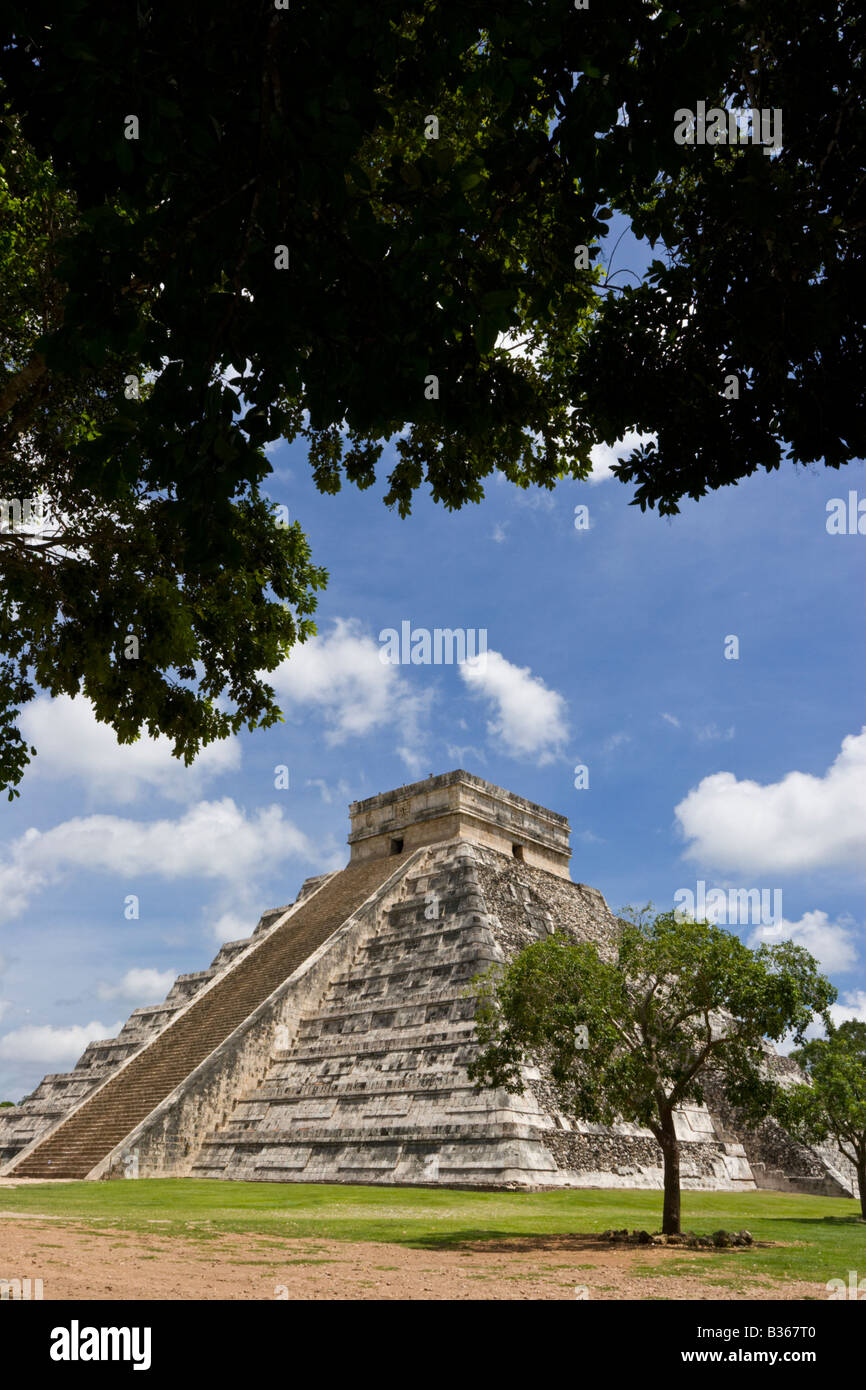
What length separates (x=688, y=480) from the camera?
808 centimetres

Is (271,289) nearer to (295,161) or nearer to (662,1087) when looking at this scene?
(295,161)

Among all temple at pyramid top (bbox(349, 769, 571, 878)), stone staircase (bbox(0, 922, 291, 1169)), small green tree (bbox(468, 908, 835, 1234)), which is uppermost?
temple at pyramid top (bbox(349, 769, 571, 878))

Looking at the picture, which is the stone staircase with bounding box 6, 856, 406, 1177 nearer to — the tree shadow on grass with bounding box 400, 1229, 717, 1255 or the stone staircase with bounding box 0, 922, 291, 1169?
the stone staircase with bounding box 0, 922, 291, 1169

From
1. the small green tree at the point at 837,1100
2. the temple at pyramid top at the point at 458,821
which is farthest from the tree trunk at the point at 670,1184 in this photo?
the temple at pyramid top at the point at 458,821

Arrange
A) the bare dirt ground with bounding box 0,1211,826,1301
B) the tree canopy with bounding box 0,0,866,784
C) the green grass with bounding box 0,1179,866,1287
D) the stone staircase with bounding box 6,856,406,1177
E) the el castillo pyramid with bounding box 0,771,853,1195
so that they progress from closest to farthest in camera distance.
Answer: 1. the tree canopy with bounding box 0,0,866,784
2. the bare dirt ground with bounding box 0,1211,826,1301
3. the green grass with bounding box 0,1179,866,1287
4. the el castillo pyramid with bounding box 0,771,853,1195
5. the stone staircase with bounding box 6,856,406,1177

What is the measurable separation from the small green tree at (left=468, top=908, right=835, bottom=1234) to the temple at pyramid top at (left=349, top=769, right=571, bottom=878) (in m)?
18.5

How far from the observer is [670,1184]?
13062 millimetres

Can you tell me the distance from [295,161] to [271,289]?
0.62 m

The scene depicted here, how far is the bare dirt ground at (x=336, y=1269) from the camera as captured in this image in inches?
290

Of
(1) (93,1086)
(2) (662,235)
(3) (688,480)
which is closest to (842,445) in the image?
(3) (688,480)

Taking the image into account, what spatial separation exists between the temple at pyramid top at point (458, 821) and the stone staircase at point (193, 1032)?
1046mm

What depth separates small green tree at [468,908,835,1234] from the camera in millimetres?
13219

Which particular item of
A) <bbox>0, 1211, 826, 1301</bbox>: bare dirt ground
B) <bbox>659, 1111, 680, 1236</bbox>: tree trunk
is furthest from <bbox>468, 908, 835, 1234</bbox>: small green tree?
<bbox>0, 1211, 826, 1301</bbox>: bare dirt ground

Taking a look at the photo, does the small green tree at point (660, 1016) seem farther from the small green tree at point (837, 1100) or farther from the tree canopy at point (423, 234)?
the tree canopy at point (423, 234)
